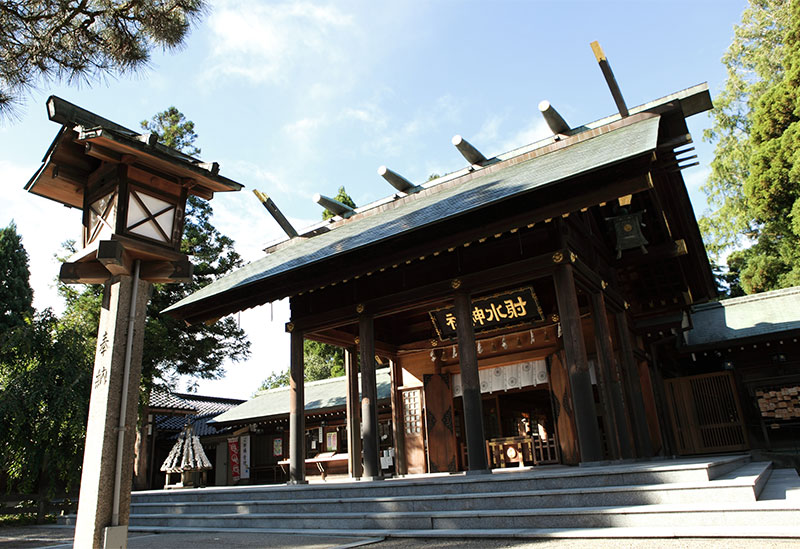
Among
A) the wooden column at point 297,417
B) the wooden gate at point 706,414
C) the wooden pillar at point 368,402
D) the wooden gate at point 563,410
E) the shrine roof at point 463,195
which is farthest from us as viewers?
the wooden gate at point 706,414

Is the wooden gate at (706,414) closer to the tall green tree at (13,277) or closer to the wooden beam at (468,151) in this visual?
the wooden beam at (468,151)

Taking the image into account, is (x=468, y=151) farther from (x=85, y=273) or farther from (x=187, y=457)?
(x=187, y=457)

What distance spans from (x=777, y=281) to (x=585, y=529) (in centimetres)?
2003

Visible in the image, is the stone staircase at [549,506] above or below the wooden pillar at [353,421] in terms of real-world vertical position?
below

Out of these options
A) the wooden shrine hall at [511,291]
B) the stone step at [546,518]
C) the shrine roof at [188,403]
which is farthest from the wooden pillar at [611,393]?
the shrine roof at [188,403]

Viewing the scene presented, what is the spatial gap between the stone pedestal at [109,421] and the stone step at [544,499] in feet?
10.4

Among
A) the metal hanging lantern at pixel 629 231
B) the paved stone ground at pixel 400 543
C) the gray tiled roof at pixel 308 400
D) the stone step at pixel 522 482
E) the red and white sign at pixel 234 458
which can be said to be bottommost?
the paved stone ground at pixel 400 543

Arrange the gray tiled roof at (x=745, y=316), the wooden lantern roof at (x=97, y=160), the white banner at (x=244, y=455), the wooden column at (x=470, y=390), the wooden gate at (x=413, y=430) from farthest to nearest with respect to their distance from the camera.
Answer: the white banner at (x=244, y=455), the gray tiled roof at (x=745, y=316), the wooden gate at (x=413, y=430), the wooden column at (x=470, y=390), the wooden lantern roof at (x=97, y=160)

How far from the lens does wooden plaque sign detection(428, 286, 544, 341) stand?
9.75 meters

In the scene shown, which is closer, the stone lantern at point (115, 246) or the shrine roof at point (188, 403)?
the stone lantern at point (115, 246)

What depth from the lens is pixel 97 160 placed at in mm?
4312

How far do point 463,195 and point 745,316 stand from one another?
33.2 ft

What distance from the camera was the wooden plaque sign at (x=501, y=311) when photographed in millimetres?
9750

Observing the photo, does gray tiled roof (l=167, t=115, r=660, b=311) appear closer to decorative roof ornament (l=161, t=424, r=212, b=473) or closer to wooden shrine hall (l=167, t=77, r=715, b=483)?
wooden shrine hall (l=167, t=77, r=715, b=483)
